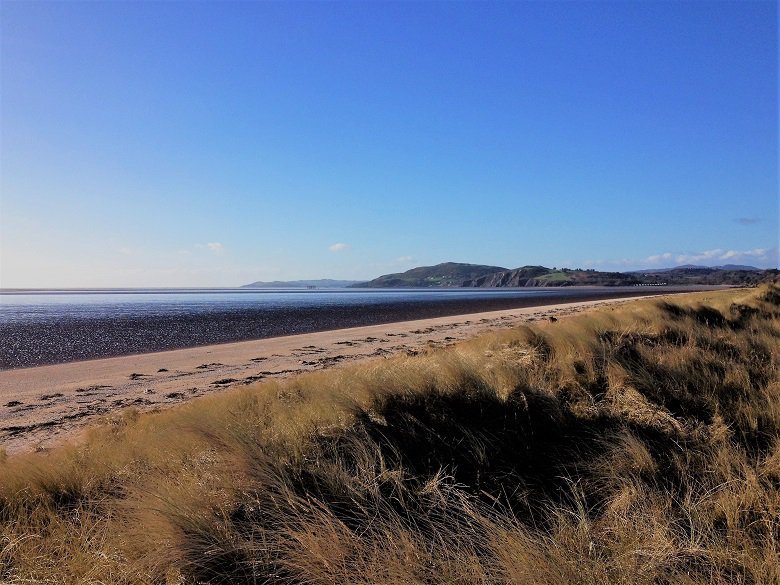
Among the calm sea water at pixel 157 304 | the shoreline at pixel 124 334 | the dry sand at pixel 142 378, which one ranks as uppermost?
the calm sea water at pixel 157 304

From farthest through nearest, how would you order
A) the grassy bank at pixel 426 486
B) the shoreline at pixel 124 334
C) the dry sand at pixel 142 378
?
1. the shoreline at pixel 124 334
2. the dry sand at pixel 142 378
3. the grassy bank at pixel 426 486

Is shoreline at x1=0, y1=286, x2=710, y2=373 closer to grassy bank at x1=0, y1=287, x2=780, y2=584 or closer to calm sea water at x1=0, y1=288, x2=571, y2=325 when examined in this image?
calm sea water at x1=0, y1=288, x2=571, y2=325

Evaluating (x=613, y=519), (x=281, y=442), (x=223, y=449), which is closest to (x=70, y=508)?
(x=223, y=449)

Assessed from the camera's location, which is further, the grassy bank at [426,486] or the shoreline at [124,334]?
the shoreline at [124,334]

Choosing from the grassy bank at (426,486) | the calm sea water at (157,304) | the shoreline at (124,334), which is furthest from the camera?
the calm sea water at (157,304)

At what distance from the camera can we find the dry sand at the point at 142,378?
7.84m

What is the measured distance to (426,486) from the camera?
385 centimetres

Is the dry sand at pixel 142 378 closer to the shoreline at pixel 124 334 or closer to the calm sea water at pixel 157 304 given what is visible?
the shoreline at pixel 124 334

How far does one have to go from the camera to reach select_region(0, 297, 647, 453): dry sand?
7.84 meters

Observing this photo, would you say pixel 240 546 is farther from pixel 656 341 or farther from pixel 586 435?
pixel 656 341

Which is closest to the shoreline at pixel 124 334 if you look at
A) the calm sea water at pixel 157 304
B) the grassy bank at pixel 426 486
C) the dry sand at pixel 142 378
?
the dry sand at pixel 142 378

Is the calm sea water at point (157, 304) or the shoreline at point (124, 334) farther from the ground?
the calm sea water at point (157, 304)

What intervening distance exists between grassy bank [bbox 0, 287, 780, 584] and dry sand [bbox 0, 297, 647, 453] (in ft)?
5.55

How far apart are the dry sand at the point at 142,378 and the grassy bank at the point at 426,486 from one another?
1693 mm
